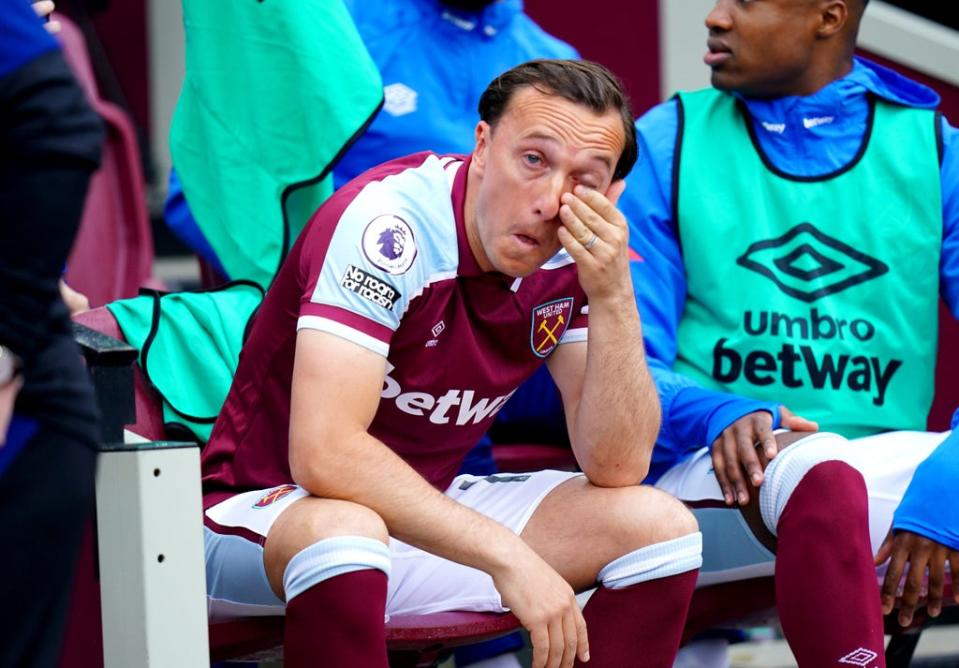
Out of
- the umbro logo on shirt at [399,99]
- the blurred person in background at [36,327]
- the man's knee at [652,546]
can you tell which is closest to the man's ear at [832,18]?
the umbro logo on shirt at [399,99]

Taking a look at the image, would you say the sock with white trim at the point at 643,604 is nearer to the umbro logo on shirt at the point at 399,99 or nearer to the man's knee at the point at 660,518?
the man's knee at the point at 660,518

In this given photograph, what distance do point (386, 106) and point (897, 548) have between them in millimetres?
1317

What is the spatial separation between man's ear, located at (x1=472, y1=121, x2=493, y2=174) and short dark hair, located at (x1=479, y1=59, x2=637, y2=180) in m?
0.02

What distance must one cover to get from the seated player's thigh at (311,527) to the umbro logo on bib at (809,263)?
47.6 inches

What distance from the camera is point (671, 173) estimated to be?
301 centimetres

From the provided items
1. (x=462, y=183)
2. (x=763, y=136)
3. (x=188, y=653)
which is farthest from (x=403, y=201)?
(x=763, y=136)

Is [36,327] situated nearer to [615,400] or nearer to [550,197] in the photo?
[550,197]

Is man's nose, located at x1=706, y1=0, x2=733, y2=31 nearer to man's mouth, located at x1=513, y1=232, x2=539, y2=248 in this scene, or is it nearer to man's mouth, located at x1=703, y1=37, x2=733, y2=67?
man's mouth, located at x1=703, y1=37, x2=733, y2=67

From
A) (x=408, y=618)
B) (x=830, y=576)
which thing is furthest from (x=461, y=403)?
(x=830, y=576)

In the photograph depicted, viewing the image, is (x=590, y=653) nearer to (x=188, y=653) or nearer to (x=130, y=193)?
(x=188, y=653)

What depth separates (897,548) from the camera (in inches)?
100

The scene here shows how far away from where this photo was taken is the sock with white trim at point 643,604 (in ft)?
7.24

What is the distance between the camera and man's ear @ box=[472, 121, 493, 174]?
227cm

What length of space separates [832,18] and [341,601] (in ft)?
5.77
